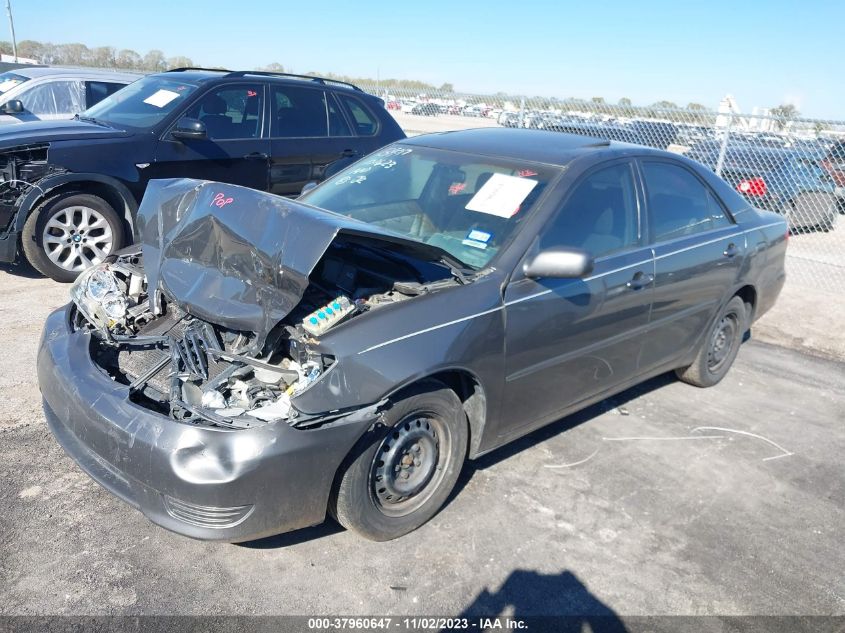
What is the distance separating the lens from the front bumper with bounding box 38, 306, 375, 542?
2.63 meters

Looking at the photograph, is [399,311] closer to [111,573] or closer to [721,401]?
[111,573]

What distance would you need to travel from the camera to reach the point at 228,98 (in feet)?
23.0

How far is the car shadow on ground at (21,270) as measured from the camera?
6.54m

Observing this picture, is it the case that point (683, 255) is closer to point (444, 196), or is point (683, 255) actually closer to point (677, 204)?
point (677, 204)

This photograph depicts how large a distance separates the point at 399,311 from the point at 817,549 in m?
2.45

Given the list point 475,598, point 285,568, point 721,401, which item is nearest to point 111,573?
point 285,568

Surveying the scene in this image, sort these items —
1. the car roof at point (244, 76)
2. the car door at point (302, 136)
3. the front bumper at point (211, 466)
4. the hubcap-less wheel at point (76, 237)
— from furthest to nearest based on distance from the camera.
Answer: the car door at point (302, 136) < the car roof at point (244, 76) < the hubcap-less wheel at point (76, 237) < the front bumper at point (211, 466)

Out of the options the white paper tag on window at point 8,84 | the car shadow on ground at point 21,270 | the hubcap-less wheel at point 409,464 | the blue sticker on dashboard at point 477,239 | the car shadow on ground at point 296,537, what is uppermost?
the white paper tag on window at point 8,84

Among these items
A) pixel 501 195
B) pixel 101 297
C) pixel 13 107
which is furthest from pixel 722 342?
pixel 13 107

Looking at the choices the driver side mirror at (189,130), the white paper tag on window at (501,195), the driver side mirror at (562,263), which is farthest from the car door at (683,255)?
the driver side mirror at (189,130)

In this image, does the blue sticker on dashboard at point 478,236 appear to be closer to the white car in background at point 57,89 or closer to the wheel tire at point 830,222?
the white car in background at point 57,89

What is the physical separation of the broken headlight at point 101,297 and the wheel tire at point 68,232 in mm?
2543

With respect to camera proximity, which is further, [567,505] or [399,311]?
[567,505]

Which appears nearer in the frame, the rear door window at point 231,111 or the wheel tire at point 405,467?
the wheel tire at point 405,467
